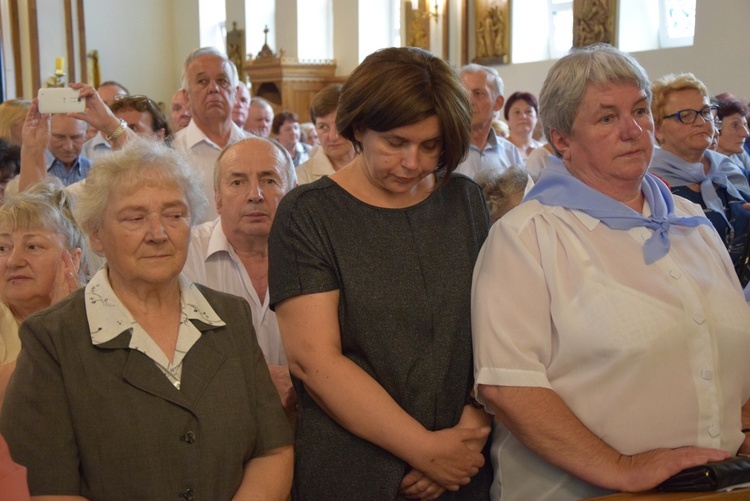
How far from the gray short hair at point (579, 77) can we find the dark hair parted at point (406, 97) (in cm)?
24

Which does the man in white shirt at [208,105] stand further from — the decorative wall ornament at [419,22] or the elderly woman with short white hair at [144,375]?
the decorative wall ornament at [419,22]

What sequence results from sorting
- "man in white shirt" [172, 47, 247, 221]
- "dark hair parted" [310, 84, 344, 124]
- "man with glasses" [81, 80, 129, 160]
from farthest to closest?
"man with glasses" [81, 80, 129, 160] < "dark hair parted" [310, 84, 344, 124] < "man in white shirt" [172, 47, 247, 221]

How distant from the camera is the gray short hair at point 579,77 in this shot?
2.07 m

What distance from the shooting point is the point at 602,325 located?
1932 mm

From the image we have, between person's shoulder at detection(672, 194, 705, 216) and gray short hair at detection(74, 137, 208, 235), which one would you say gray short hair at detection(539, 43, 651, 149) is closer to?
person's shoulder at detection(672, 194, 705, 216)

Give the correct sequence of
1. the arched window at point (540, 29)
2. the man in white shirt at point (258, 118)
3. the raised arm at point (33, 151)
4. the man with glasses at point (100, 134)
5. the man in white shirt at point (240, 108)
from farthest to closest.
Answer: the arched window at point (540, 29) < the man in white shirt at point (258, 118) < the man in white shirt at point (240, 108) < the man with glasses at point (100, 134) < the raised arm at point (33, 151)

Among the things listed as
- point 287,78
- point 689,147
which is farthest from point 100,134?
point 287,78

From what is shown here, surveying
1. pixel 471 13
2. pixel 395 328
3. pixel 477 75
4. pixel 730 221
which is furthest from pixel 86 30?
pixel 395 328

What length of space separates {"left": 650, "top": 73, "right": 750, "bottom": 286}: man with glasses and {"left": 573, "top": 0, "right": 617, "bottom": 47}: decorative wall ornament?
20.3ft

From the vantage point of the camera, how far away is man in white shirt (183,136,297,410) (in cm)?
271

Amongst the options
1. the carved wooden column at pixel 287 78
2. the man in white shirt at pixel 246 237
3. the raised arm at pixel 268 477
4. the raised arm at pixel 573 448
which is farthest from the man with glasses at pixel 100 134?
the carved wooden column at pixel 287 78

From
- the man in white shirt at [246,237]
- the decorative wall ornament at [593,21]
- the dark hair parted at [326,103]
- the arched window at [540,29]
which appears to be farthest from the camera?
the arched window at [540,29]

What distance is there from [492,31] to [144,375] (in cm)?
1065

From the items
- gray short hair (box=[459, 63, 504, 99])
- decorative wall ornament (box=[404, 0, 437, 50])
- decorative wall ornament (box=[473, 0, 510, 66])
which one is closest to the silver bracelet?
gray short hair (box=[459, 63, 504, 99])
